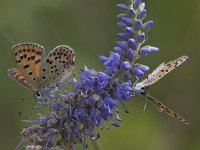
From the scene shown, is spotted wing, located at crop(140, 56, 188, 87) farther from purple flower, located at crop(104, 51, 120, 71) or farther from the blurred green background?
the blurred green background

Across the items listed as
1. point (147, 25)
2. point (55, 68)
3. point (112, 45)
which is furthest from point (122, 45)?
point (112, 45)

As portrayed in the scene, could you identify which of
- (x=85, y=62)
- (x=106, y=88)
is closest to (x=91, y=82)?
(x=106, y=88)

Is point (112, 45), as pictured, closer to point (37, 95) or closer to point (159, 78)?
point (37, 95)

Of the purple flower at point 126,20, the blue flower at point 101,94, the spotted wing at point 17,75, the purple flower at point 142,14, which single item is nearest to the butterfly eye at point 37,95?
the spotted wing at point 17,75

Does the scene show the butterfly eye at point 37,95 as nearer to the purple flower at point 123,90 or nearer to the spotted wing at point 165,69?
the purple flower at point 123,90

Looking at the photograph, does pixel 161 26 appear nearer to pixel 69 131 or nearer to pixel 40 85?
pixel 40 85

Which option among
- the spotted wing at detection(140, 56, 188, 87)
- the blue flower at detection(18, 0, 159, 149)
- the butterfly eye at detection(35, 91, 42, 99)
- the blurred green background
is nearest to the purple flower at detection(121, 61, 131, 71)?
the blue flower at detection(18, 0, 159, 149)

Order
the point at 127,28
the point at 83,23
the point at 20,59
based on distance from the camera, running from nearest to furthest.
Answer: the point at 127,28, the point at 20,59, the point at 83,23
